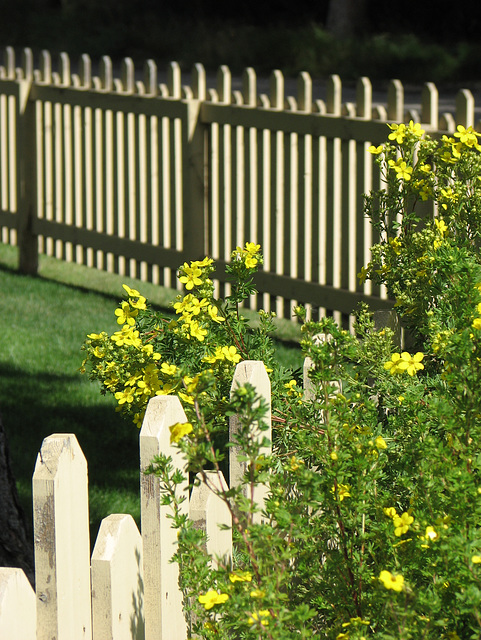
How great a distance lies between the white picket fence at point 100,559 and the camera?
5.82ft

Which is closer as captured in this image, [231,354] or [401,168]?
[231,354]

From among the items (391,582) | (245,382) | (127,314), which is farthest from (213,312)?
(391,582)

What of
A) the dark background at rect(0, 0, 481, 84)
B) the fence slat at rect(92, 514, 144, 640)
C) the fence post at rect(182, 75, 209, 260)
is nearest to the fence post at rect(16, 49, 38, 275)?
the fence post at rect(182, 75, 209, 260)

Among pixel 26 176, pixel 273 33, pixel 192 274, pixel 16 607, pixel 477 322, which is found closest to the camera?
pixel 16 607

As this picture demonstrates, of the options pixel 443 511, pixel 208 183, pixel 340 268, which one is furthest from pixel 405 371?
pixel 208 183

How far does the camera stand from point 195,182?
21.5ft

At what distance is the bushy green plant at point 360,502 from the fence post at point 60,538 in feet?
0.51

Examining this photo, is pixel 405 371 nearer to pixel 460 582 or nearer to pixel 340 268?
pixel 460 582

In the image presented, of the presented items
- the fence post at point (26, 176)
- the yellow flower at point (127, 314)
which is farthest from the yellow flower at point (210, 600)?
the fence post at point (26, 176)

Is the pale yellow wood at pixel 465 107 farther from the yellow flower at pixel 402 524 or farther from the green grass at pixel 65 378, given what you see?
the yellow flower at pixel 402 524

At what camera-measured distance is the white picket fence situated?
177 cm

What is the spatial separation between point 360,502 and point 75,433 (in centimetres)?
267

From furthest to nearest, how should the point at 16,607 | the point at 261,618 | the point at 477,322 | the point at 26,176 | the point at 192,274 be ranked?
the point at 26,176 < the point at 192,274 < the point at 477,322 < the point at 16,607 < the point at 261,618

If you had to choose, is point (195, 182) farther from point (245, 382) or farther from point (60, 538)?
point (60, 538)
